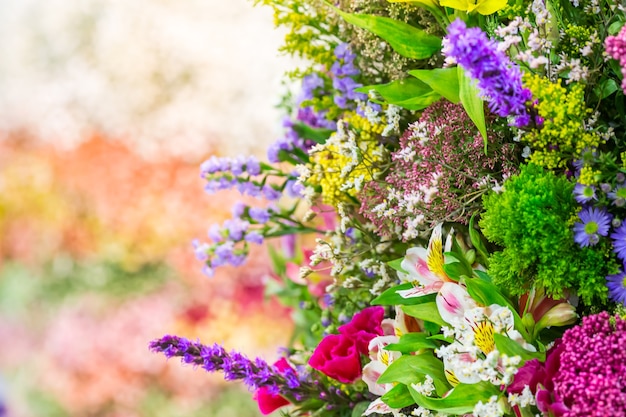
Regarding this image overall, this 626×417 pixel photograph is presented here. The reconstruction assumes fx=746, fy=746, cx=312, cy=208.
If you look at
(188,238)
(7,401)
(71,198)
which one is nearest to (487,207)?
(188,238)

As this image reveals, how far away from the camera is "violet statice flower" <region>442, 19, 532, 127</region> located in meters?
0.52

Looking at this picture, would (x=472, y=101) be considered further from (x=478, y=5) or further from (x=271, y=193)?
(x=271, y=193)

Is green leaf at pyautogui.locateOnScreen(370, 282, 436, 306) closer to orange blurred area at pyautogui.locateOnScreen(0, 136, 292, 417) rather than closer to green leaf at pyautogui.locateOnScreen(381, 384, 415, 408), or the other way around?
green leaf at pyautogui.locateOnScreen(381, 384, 415, 408)

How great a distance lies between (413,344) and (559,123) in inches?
9.2

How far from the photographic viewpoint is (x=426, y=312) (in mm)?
659

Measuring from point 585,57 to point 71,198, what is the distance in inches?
43.5

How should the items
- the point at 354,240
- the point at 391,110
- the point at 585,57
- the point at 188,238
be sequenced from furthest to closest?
the point at 188,238, the point at 354,240, the point at 391,110, the point at 585,57

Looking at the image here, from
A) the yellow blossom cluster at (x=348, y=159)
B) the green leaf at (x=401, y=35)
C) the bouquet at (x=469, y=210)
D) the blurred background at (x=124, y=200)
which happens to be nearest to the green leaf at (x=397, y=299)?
the bouquet at (x=469, y=210)

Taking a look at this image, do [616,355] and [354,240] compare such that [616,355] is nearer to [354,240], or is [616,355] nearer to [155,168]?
[354,240]

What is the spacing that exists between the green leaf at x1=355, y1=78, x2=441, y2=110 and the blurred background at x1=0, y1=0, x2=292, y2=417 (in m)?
0.74

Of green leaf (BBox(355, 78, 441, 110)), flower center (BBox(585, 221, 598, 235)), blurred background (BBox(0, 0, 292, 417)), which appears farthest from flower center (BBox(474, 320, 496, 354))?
blurred background (BBox(0, 0, 292, 417))

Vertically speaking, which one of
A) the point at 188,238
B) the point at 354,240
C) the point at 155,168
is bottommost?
the point at 354,240

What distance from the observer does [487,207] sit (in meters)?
0.60

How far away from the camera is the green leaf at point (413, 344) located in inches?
26.0
